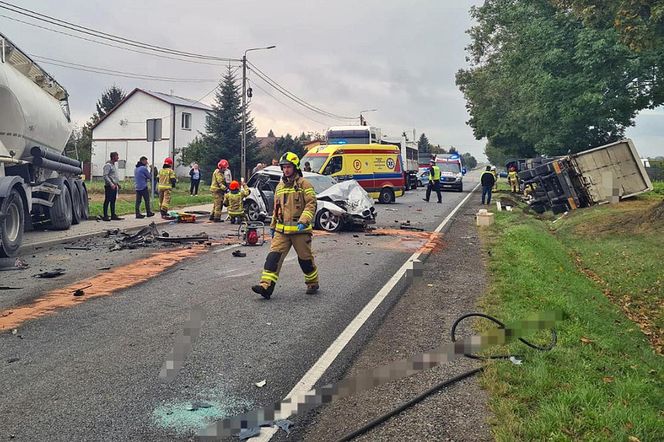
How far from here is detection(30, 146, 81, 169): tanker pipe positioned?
1256 centimetres

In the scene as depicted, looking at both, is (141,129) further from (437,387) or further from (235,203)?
(437,387)

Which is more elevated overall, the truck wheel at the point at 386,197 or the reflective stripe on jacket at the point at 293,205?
the truck wheel at the point at 386,197

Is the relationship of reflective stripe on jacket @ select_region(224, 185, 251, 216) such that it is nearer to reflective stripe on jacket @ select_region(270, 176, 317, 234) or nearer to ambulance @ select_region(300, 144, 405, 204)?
ambulance @ select_region(300, 144, 405, 204)

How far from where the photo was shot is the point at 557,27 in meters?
20.5

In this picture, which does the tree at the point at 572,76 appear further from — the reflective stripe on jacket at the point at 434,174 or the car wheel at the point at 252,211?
the car wheel at the point at 252,211

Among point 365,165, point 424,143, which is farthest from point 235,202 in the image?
point 424,143

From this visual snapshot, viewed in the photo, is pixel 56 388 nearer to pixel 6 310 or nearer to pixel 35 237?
pixel 6 310

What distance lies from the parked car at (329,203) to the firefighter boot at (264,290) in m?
7.25

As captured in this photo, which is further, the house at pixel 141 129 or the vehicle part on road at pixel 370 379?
the house at pixel 141 129

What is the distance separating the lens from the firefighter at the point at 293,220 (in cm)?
712

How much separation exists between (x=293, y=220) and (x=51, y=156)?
362 inches

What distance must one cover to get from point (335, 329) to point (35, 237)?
31.2 ft

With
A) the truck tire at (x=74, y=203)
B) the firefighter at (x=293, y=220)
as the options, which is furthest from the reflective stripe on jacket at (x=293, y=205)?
the truck tire at (x=74, y=203)

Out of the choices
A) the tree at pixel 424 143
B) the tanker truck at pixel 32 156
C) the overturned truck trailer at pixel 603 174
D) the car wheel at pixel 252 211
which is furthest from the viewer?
the tree at pixel 424 143
